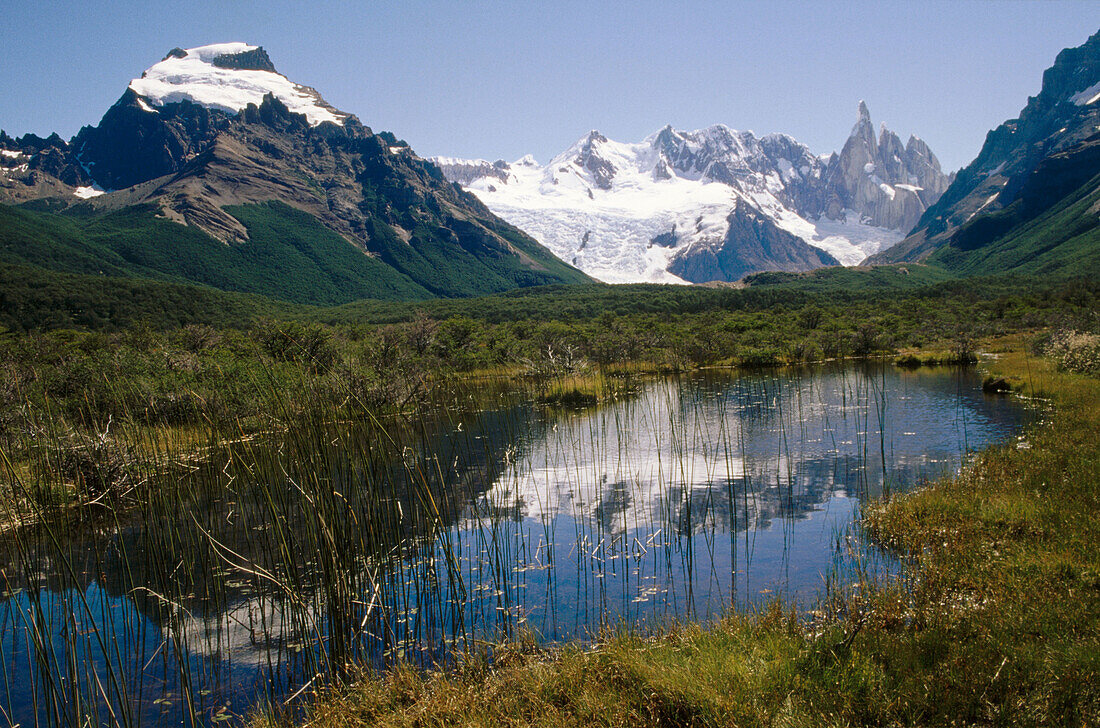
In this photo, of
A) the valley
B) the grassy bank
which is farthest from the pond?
the grassy bank

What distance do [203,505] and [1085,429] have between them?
70.4 feet

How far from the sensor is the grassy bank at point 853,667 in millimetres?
5188

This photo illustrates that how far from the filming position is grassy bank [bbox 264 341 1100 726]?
5.19 meters

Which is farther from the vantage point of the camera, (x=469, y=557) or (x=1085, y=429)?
(x=1085, y=429)

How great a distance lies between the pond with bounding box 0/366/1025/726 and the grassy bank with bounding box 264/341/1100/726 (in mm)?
789

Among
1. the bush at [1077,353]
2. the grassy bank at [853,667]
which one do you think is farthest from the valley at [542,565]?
the bush at [1077,353]

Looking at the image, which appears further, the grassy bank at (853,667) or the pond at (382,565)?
the pond at (382,565)

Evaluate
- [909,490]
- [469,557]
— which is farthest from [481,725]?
[909,490]

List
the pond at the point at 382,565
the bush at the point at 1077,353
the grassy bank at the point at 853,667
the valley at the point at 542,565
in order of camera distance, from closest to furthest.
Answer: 1. the grassy bank at the point at 853,667
2. the valley at the point at 542,565
3. the pond at the point at 382,565
4. the bush at the point at 1077,353

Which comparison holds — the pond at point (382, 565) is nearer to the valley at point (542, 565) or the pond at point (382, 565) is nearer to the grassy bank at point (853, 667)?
the valley at point (542, 565)

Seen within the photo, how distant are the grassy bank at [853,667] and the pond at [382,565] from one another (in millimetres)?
789

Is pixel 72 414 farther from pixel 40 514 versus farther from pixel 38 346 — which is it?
pixel 38 346

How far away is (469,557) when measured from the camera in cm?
1148

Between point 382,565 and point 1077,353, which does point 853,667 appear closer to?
point 382,565
